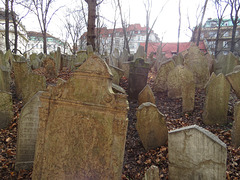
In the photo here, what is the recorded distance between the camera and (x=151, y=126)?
3400mm

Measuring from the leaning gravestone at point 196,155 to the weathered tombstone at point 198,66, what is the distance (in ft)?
14.3

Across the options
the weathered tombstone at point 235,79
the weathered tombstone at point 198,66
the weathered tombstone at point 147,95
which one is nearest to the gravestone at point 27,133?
the weathered tombstone at point 147,95

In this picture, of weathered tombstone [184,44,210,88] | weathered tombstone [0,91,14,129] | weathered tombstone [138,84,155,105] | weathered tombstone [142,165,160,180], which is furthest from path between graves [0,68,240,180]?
weathered tombstone [184,44,210,88]

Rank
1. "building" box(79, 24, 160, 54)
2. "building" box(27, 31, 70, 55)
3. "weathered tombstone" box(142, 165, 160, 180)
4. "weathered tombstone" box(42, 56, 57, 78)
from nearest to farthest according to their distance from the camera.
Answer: "weathered tombstone" box(142, 165, 160, 180) → "weathered tombstone" box(42, 56, 57, 78) → "building" box(27, 31, 70, 55) → "building" box(79, 24, 160, 54)

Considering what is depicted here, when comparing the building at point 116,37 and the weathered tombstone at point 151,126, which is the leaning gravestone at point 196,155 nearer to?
the weathered tombstone at point 151,126

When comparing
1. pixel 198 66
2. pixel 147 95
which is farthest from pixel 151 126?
pixel 198 66

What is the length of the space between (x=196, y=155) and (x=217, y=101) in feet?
6.84

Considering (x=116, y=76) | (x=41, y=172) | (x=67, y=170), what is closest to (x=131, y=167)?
(x=67, y=170)

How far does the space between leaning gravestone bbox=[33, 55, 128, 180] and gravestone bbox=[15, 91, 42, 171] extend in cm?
64

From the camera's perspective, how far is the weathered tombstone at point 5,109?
3.72 meters

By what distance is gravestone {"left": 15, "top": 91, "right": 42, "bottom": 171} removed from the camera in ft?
8.78

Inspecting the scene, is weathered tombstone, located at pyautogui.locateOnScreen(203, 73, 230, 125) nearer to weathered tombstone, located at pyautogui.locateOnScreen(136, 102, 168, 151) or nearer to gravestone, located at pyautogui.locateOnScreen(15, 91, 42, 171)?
weathered tombstone, located at pyautogui.locateOnScreen(136, 102, 168, 151)

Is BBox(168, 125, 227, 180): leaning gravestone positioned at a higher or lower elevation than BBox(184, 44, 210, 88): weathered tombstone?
lower

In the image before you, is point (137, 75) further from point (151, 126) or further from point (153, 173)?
point (153, 173)
